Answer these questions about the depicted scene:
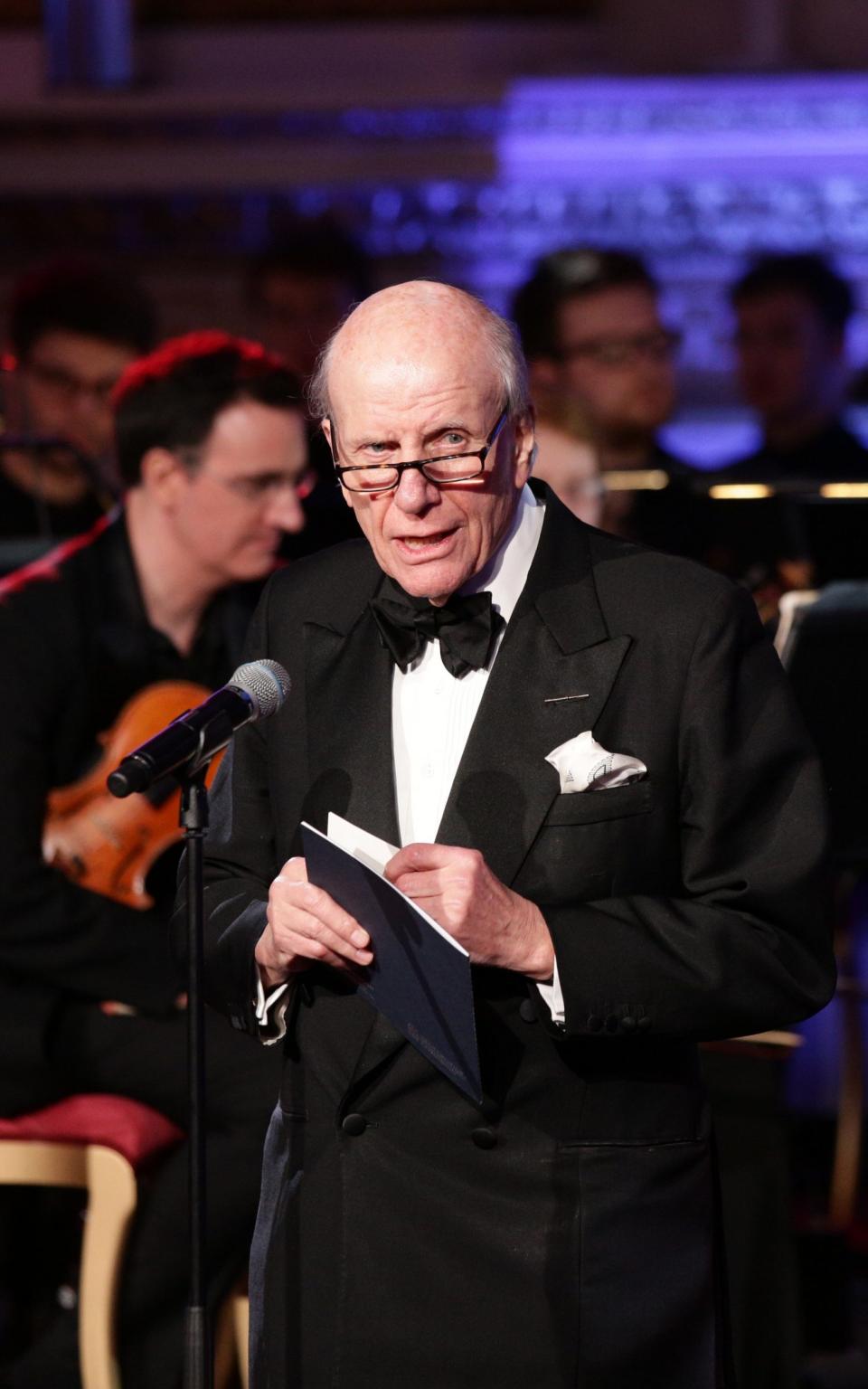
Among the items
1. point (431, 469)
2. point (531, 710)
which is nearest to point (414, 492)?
point (431, 469)

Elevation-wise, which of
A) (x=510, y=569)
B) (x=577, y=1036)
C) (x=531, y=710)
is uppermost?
(x=510, y=569)

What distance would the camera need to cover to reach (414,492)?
76.0 inches

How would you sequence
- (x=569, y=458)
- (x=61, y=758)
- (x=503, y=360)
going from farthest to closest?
(x=569, y=458)
(x=61, y=758)
(x=503, y=360)

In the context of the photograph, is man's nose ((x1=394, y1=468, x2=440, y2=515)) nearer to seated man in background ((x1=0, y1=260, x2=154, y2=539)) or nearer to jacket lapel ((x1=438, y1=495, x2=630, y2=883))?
jacket lapel ((x1=438, y1=495, x2=630, y2=883))

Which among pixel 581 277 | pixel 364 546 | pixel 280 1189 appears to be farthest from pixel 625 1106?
pixel 581 277

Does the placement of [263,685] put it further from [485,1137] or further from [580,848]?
[485,1137]

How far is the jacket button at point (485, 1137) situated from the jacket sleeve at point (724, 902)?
16 centimetres

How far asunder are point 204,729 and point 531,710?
0.36 m

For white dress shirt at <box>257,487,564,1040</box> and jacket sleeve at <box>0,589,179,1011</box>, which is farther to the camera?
jacket sleeve at <box>0,589,179,1011</box>

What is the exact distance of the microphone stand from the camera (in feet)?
5.97

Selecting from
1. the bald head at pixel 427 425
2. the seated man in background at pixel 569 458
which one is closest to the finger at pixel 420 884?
the bald head at pixel 427 425

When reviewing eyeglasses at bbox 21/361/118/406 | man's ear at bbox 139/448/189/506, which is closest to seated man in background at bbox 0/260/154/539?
eyeglasses at bbox 21/361/118/406

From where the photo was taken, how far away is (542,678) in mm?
1974

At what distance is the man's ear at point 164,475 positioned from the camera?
372 cm
